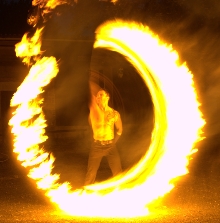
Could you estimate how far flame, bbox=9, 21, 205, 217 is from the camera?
7957 mm

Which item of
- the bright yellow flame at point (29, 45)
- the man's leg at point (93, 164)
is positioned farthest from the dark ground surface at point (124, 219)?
the bright yellow flame at point (29, 45)

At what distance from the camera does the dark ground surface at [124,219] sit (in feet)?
23.4

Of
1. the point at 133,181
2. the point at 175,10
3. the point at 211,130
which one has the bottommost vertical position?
the point at 133,181

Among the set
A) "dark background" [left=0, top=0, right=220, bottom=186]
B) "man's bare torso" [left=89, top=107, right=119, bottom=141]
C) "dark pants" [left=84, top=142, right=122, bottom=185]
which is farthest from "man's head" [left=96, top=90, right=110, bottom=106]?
"dark background" [left=0, top=0, right=220, bottom=186]

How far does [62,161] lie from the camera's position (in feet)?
47.3

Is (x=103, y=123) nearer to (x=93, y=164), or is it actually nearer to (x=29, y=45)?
(x=93, y=164)

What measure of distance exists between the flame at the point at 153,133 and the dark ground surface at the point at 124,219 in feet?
0.92

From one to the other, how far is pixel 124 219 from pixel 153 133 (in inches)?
71.6

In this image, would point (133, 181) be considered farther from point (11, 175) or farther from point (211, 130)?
point (211, 130)

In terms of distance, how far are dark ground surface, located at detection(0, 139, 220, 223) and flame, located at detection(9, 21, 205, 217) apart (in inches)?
11.0

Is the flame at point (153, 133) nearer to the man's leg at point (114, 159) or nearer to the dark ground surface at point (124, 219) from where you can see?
the man's leg at point (114, 159)

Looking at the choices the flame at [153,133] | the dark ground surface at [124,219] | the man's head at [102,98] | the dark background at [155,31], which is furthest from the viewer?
the dark background at [155,31]

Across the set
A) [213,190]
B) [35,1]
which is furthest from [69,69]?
[213,190]

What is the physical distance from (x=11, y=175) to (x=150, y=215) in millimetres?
5157
